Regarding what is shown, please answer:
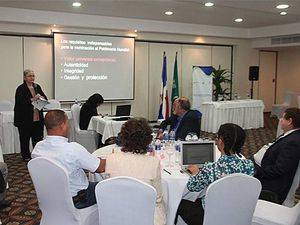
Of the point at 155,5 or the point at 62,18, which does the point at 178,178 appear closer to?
the point at 155,5

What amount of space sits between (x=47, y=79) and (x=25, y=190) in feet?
15.2

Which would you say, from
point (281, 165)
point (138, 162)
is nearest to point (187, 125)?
point (281, 165)

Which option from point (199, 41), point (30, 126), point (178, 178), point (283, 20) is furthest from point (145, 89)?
point (178, 178)

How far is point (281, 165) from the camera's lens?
3.08 metres

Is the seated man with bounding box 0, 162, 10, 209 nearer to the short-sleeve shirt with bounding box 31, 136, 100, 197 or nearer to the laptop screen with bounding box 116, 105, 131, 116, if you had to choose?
the short-sleeve shirt with bounding box 31, 136, 100, 197

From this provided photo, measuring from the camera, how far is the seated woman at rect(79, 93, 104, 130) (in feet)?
20.5

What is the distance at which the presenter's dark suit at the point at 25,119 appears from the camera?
231 inches

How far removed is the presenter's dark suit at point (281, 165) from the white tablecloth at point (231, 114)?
589 cm

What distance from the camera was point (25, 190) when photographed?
4.71m

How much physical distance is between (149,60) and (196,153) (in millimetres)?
7405

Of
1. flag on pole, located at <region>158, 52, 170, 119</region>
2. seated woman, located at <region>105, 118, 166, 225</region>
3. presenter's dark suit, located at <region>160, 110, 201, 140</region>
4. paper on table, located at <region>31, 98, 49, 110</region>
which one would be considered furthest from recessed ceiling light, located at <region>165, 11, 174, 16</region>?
seated woman, located at <region>105, 118, 166, 225</region>

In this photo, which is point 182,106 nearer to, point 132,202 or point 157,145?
point 157,145

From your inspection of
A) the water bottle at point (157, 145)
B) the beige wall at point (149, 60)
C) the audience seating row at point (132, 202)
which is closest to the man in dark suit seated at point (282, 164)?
the audience seating row at point (132, 202)

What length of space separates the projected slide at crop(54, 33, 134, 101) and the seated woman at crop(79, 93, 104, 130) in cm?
265
